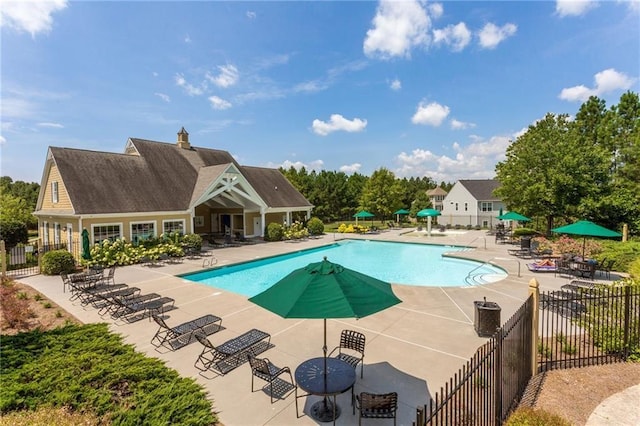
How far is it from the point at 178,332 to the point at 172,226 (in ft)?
54.6

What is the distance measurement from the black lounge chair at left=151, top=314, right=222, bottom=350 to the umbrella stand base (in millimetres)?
3490

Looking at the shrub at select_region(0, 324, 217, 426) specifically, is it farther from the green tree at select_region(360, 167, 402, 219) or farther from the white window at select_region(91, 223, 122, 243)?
the green tree at select_region(360, 167, 402, 219)

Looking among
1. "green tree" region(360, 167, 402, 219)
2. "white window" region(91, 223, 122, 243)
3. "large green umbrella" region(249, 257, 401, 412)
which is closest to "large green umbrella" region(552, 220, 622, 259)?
"large green umbrella" region(249, 257, 401, 412)

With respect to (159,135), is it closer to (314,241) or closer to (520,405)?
(314,241)

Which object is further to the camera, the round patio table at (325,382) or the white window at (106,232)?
the white window at (106,232)

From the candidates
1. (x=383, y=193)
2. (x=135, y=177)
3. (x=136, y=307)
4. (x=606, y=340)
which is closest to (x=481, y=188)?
(x=383, y=193)

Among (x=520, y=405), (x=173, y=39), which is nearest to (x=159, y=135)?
(x=173, y=39)

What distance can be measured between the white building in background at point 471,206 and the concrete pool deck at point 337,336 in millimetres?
33977

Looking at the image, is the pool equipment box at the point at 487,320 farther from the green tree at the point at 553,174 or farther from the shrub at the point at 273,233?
the shrub at the point at 273,233

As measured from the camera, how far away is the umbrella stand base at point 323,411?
189 inches

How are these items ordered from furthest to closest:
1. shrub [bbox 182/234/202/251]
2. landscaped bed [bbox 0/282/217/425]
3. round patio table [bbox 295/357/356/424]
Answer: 1. shrub [bbox 182/234/202/251]
2. landscaped bed [bbox 0/282/217/425]
3. round patio table [bbox 295/357/356/424]

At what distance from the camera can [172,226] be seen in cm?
2222

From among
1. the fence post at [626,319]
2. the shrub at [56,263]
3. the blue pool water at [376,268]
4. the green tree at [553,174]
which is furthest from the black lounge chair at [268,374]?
the green tree at [553,174]

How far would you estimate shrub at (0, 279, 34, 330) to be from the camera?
8.93 m
